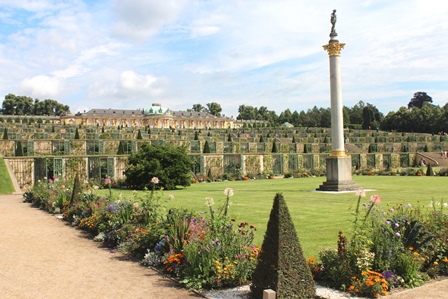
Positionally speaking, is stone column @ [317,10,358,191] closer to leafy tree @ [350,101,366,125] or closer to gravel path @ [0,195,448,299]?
gravel path @ [0,195,448,299]

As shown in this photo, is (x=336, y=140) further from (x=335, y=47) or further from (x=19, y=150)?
(x=19, y=150)

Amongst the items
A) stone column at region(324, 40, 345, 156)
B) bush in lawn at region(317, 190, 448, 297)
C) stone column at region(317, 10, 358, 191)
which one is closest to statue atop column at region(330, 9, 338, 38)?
stone column at region(317, 10, 358, 191)

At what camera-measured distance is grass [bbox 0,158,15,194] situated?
23453 millimetres

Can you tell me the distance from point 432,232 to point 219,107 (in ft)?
533

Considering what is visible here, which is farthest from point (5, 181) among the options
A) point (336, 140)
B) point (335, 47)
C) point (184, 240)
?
point (184, 240)

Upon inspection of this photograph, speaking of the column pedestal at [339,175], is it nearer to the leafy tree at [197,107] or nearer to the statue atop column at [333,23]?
the statue atop column at [333,23]

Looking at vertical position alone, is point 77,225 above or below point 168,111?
below

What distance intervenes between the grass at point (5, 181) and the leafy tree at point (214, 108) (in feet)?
466

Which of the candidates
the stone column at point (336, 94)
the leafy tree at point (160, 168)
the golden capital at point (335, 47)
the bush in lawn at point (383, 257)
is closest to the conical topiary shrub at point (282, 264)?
the bush in lawn at point (383, 257)

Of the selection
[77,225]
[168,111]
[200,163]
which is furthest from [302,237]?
[168,111]

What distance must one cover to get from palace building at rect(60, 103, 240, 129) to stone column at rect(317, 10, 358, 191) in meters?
113

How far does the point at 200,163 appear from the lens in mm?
33750

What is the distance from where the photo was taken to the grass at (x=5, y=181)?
23453mm

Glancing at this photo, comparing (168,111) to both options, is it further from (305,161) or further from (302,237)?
(302,237)
